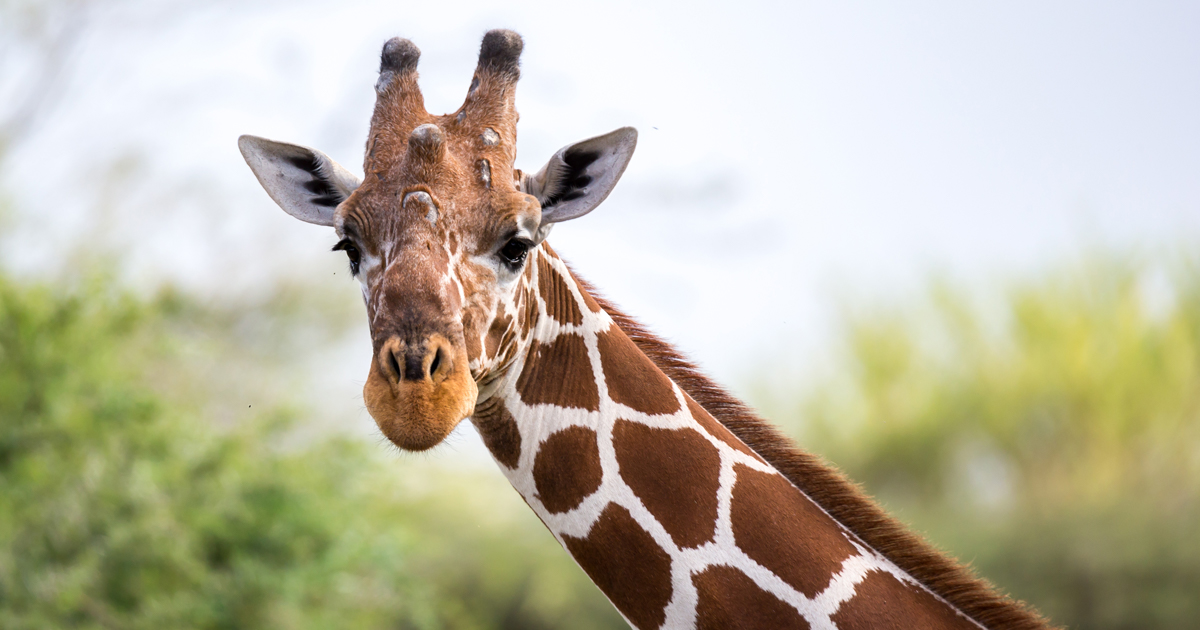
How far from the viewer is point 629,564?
3.01m

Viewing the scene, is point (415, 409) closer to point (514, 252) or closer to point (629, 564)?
point (514, 252)

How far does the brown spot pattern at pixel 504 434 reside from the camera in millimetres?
3129

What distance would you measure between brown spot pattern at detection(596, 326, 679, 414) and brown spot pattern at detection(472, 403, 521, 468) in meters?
0.36

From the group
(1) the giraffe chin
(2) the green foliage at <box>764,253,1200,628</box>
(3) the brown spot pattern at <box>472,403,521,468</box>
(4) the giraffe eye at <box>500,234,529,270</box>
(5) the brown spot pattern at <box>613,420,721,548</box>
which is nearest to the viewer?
(1) the giraffe chin

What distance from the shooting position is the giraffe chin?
8.18 feet

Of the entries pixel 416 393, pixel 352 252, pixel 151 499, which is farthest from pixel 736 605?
pixel 151 499

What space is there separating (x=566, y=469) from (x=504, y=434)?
25 centimetres

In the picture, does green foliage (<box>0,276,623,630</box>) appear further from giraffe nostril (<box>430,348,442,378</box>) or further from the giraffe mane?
giraffe nostril (<box>430,348,442,378</box>)

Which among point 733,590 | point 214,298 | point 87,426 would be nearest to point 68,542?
point 87,426

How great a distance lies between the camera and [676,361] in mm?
3541

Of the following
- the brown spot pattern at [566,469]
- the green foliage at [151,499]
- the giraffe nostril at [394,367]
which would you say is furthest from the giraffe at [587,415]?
the green foliage at [151,499]

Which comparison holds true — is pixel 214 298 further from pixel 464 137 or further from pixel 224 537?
pixel 464 137

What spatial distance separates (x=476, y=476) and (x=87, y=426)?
968 centimetres

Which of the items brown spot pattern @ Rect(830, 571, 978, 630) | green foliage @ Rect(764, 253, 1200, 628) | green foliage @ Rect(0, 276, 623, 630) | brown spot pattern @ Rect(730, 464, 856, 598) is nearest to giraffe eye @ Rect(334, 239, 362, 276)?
brown spot pattern @ Rect(730, 464, 856, 598)
